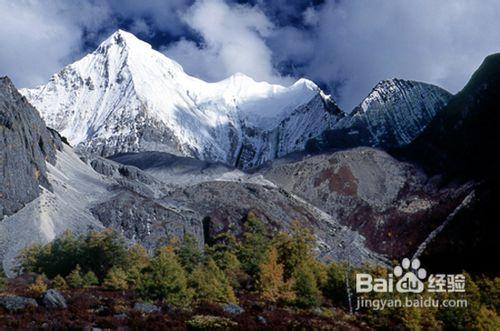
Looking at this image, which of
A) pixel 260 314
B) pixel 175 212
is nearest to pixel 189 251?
pixel 260 314

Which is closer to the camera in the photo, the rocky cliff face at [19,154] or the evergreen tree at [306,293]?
the evergreen tree at [306,293]

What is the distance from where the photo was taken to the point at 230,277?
65.6 meters

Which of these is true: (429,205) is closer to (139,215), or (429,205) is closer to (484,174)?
(484,174)

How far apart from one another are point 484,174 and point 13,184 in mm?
151356

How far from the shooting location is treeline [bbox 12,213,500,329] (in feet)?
146

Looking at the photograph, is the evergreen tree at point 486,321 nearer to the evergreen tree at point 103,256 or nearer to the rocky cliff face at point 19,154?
the evergreen tree at point 103,256

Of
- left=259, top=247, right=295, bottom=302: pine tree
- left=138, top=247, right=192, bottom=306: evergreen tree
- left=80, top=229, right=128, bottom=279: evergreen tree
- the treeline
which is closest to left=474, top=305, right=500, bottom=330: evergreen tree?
the treeline

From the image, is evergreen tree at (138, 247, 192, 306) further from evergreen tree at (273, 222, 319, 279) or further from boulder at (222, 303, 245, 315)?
evergreen tree at (273, 222, 319, 279)

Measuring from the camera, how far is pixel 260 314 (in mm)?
34875

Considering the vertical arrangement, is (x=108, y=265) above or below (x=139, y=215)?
below

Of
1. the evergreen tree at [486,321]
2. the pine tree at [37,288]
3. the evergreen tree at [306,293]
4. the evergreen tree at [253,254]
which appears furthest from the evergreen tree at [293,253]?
the pine tree at [37,288]

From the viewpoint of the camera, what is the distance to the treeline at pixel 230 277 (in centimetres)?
4438

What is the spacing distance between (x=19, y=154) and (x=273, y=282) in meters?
70.9

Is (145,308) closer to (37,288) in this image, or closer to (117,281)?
(37,288)
